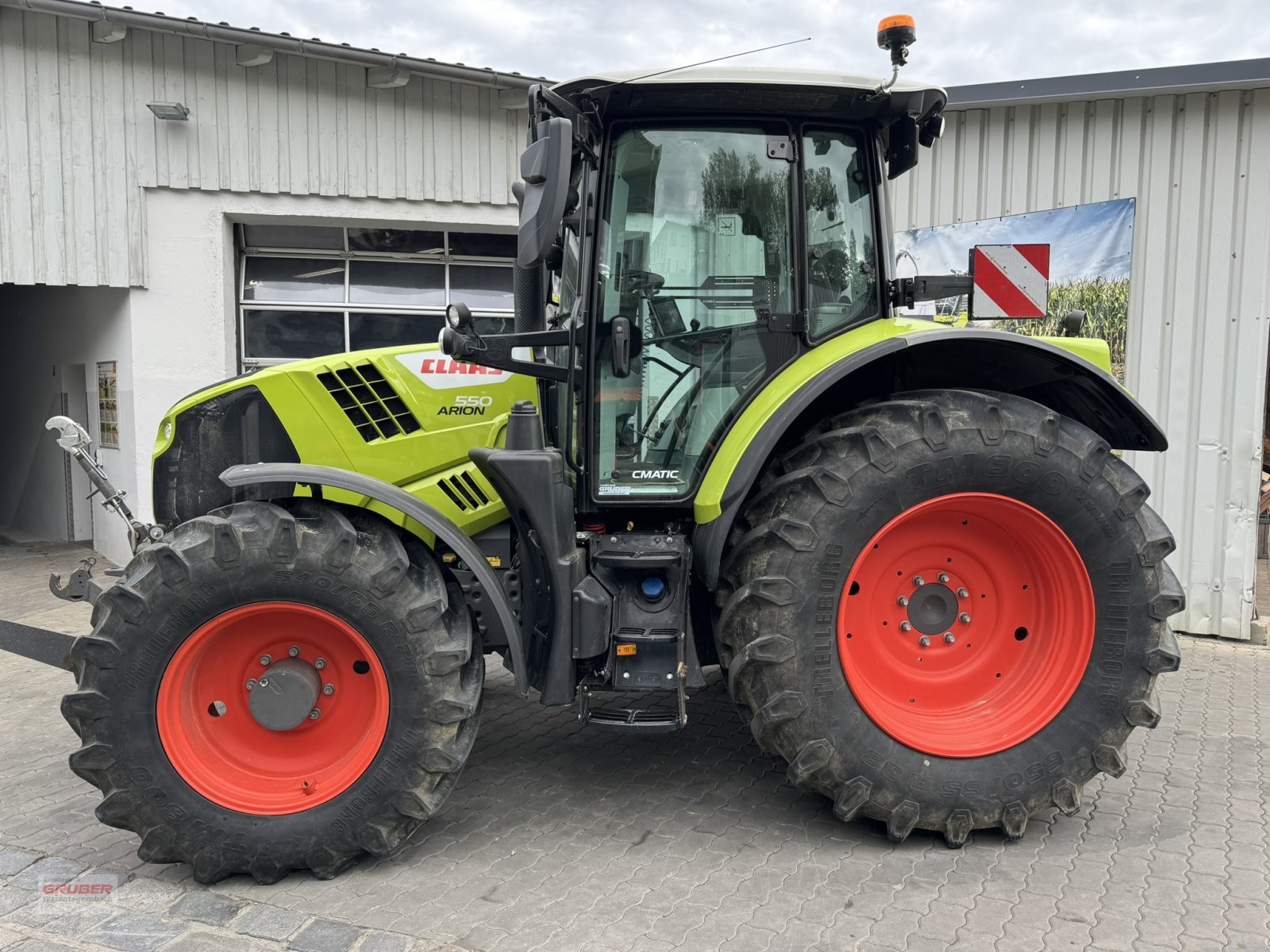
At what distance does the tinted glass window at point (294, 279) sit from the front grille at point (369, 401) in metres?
5.51

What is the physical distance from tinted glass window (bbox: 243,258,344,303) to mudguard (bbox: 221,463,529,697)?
19.3ft

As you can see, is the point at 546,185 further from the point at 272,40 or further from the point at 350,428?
the point at 272,40

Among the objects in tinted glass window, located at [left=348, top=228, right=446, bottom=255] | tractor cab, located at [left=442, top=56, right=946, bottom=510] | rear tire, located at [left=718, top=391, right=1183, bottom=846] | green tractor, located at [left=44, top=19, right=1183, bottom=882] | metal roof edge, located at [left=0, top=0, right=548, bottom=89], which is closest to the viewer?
green tractor, located at [left=44, top=19, right=1183, bottom=882]

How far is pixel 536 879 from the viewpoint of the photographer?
3.02 meters

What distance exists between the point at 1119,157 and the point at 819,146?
3.91m

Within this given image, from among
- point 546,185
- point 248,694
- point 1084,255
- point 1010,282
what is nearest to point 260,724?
point 248,694

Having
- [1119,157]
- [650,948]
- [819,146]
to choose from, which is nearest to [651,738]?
[650,948]

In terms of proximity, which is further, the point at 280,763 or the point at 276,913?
the point at 280,763

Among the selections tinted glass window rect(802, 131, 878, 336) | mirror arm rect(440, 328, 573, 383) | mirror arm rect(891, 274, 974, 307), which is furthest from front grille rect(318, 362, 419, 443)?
mirror arm rect(891, 274, 974, 307)

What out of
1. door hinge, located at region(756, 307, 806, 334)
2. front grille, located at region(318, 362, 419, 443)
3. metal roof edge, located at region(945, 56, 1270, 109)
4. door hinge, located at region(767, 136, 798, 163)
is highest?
metal roof edge, located at region(945, 56, 1270, 109)

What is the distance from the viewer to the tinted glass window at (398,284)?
8703 millimetres

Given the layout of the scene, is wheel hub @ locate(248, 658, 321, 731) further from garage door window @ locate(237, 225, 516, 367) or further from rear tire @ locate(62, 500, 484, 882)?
garage door window @ locate(237, 225, 516, 367)

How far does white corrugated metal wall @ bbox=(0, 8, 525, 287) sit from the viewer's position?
7367 mm

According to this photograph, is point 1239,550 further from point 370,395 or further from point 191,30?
point 191,30
